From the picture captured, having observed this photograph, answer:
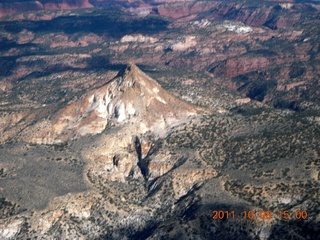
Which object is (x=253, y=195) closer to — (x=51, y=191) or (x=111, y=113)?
(x=51, y=191)
